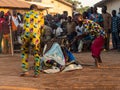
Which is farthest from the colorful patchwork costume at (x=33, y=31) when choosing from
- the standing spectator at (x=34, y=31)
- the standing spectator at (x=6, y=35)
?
the standing spectator at (x=6, y=35)

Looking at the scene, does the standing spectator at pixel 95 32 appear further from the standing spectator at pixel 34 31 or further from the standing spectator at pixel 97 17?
the standing spectator at pixel 97 17

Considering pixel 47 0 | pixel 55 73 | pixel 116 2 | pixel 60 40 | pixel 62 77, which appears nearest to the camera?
pixel 62 77

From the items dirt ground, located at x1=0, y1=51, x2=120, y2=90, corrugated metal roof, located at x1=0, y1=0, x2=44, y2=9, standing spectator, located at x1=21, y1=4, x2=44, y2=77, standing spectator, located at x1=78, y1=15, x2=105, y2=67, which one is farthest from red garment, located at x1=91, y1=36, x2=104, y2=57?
corrugated metal roof, located at x1=0, y1=0, x2=44, y2=9

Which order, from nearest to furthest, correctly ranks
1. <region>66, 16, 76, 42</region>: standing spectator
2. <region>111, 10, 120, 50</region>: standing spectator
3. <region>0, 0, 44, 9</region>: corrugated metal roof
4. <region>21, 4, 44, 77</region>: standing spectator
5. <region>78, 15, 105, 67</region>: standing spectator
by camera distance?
1. <region>21, 4, 44, 77</region>: standing spectator
2. <region>78, 15, 105, 67</region>: standing spectator
3. <region>111, 10, 120, 50</region>: standing spectator
4. <region>66, 16, 76, 42</region>: standing spectator
5. <region>0, 0, 44, 9</region>: corrugated metal roof

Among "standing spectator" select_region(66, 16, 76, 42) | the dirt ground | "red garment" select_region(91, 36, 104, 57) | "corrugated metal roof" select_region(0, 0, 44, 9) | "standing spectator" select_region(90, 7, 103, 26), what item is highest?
"corrugated metal roof" select_region(0, 0, 44, 9)

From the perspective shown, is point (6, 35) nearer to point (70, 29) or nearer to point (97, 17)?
point (70, 29)

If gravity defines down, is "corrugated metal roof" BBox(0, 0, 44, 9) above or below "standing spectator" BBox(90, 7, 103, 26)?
above

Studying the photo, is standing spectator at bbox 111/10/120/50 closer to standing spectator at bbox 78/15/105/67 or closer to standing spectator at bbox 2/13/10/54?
standing spectator at bbox 2/13/10/54

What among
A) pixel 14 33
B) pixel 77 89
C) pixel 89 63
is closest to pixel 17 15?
pixel 14 33

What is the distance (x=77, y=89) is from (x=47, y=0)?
28.0 meters

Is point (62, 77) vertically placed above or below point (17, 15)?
below

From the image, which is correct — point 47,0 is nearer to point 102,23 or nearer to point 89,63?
point 102,23

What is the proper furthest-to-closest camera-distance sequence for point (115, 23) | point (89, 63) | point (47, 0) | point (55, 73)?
point (47, 0)
point (115, 23)
point (89, 63)
point (55, 73)

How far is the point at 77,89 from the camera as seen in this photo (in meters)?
8.15
